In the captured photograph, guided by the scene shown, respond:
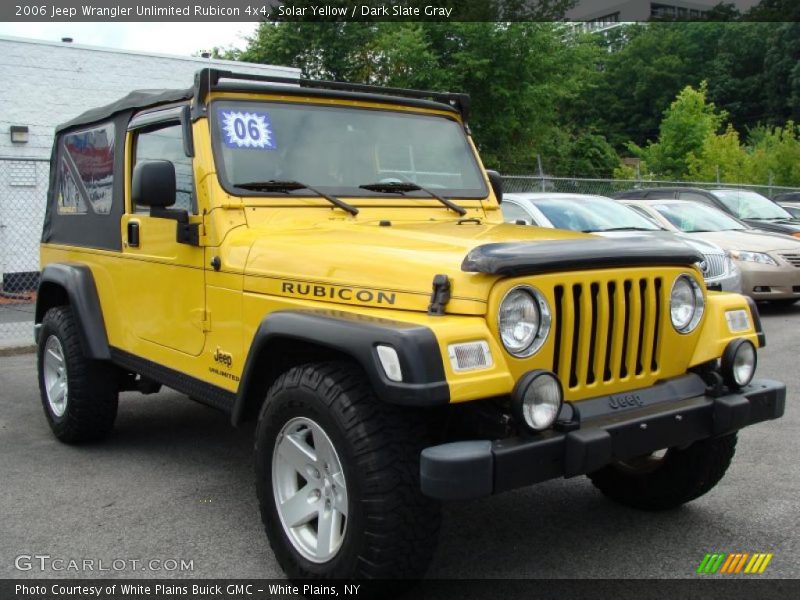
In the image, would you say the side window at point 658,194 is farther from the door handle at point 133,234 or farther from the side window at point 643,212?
Answer: the door handle at point 133,234

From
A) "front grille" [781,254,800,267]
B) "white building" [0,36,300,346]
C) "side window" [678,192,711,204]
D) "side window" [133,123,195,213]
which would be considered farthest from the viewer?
"white building" [0,36,300,346]

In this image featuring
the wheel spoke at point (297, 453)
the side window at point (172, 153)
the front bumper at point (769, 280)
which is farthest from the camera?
the front bumper at point (769, 280)

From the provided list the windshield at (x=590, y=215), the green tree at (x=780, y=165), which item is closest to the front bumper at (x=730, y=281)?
the windshield at (x=590, y=215)

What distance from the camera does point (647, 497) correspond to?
13.4ft

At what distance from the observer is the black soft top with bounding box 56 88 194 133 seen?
4406 millimetres

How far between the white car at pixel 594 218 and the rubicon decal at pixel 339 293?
5.77m

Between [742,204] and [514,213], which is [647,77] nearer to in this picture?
[742,204]

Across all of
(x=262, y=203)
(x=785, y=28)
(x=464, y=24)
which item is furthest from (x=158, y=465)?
(x=785, y=28)

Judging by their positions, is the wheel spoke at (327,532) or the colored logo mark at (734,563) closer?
the wheel spoke at (327,532)

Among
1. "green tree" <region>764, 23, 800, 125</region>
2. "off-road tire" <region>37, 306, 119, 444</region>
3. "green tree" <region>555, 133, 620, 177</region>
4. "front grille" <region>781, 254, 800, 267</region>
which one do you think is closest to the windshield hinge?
"off-road tire" <region>37, 306, 119, 444</region>

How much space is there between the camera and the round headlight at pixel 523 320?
2.95 meters

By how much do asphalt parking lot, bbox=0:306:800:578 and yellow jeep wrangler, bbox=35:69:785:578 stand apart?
11.4 inches

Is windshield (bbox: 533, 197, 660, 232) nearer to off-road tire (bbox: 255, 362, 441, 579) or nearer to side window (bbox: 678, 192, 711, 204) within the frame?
side window (bbox: 678, 192, 711, 204)

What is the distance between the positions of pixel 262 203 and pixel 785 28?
64.0 meters
